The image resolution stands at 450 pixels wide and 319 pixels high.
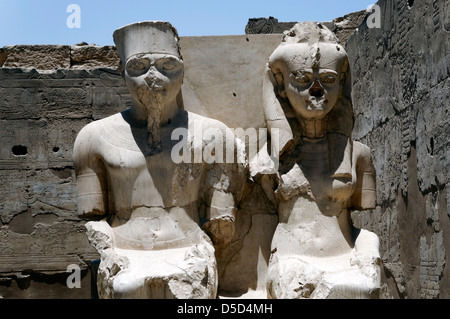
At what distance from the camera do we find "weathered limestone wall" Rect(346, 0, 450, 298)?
23.7ft

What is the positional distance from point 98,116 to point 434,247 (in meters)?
4.42

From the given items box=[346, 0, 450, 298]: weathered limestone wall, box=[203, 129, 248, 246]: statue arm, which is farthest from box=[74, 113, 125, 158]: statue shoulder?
box=[346, 0, 450, 298]: weathered limestone wall

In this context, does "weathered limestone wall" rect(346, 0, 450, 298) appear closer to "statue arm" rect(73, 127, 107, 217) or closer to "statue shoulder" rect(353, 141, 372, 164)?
"statue shoulder" rect(353, 141, 372, 164)

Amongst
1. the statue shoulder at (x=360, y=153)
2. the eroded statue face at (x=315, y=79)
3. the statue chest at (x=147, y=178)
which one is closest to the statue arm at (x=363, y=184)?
the statue shoulder at (x=360, y=153)

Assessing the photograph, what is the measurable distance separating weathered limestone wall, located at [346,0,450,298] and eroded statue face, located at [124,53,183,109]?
285cm

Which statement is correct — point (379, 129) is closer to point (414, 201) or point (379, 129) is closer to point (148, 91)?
point (414, 201)

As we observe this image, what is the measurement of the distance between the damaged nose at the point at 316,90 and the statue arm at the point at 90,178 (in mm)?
1348

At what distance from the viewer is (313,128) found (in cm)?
533

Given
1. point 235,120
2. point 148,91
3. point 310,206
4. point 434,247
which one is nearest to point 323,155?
point 310,206

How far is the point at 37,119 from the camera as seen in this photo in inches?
395

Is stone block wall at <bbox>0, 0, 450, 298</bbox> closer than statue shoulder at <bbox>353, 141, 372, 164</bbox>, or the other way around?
statue shoulder at <bbox>353, 141, 372, 164</bbox>

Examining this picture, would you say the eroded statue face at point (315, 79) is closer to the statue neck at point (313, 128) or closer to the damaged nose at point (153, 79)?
the statue neck at point (313, 128)

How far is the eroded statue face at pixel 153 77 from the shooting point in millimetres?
5070

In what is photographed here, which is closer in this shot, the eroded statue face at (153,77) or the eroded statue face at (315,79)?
the eroded statue face at (153,77)
